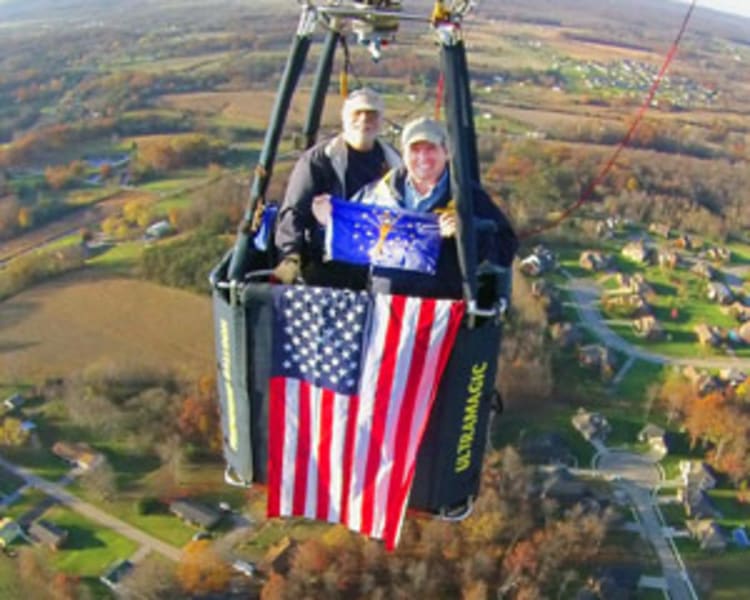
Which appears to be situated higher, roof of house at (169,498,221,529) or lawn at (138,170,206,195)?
roof of house at (169,498,221,529)

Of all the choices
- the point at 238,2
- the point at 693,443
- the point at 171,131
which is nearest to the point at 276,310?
the point at 693,443

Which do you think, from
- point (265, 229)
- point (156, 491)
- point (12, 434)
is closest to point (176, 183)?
point (12, 434)

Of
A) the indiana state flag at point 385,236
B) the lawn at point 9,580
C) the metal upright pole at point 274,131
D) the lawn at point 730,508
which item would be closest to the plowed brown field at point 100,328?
the lawn at point 9,580

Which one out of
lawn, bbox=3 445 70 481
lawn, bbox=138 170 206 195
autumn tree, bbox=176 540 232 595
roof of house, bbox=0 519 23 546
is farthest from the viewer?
lawn, bbox=138 170 206 195

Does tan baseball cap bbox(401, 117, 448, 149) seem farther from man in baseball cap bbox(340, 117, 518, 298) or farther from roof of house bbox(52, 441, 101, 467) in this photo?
roof of house bbox(52, 441, 101, 467)

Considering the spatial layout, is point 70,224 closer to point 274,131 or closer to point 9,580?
point 9,580

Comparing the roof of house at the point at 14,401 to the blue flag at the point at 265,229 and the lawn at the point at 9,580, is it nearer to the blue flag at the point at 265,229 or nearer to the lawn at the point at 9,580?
the lawn at the point at 9,580

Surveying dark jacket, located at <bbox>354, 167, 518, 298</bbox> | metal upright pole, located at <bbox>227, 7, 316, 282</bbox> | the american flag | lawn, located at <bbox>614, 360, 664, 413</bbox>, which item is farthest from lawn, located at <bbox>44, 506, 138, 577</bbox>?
→ dark jacket, located at <bbox>354, 167, 518, 298</bbox>
